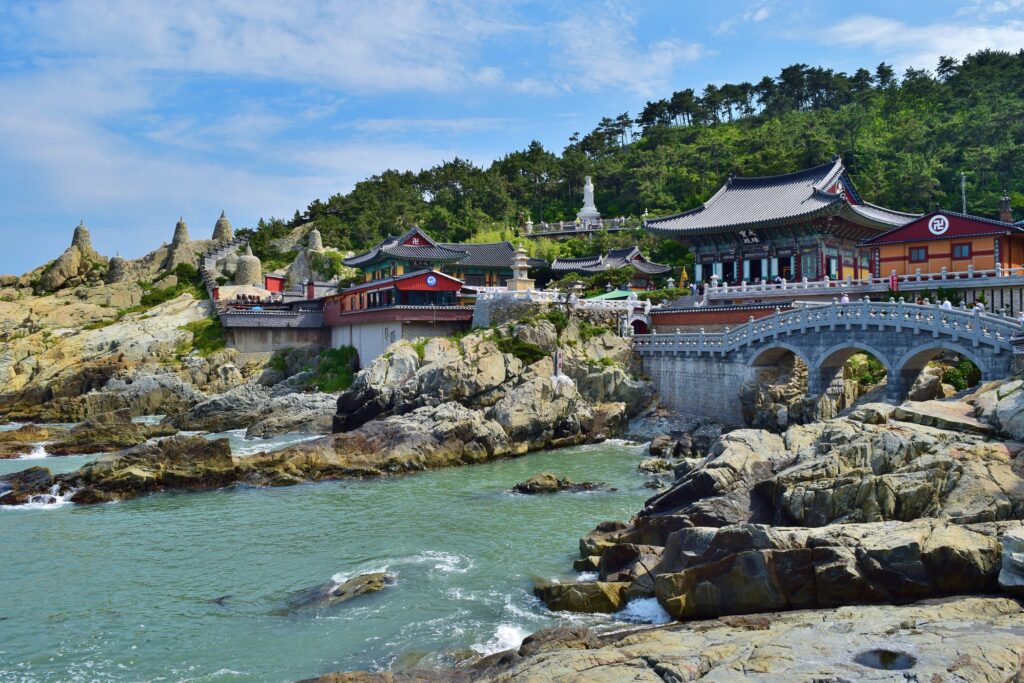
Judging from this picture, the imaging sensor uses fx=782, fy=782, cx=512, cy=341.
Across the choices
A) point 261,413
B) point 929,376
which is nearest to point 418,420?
point 261,413

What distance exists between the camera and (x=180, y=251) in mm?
80000

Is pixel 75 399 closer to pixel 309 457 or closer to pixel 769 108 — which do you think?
pixel 309 457

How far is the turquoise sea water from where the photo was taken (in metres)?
16.9

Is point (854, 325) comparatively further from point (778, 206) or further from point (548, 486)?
point (778, 206)

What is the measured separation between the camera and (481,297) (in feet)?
156

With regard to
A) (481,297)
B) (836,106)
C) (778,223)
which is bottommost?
(481,297)

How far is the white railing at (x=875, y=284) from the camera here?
38.1 metres

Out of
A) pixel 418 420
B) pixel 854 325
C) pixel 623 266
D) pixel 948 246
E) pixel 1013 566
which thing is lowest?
pixel 1013 566

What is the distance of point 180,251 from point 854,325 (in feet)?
221

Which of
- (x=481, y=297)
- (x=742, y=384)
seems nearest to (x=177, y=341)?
(x=481, y=297)

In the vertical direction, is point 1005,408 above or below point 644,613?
above

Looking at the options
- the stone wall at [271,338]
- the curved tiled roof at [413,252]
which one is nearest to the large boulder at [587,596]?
the curved tiled roof at [413,252]

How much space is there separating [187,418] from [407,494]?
2218 centimetres

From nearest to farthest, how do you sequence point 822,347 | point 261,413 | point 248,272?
point 822,347 < point 261,413 < point 248,272
